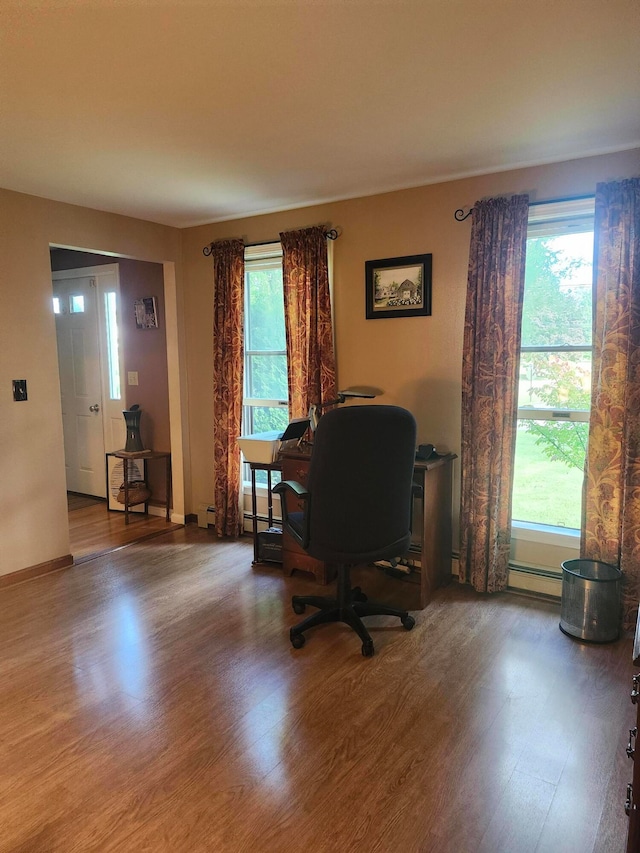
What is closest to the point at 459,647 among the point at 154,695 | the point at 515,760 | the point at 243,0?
the point at 515,760

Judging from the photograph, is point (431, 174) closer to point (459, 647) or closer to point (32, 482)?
point (459, 647)

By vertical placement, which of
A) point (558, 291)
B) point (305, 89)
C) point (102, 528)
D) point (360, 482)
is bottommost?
point (102, 528)

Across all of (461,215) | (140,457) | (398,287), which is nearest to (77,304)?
(140,457)

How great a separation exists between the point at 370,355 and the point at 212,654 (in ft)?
6.80

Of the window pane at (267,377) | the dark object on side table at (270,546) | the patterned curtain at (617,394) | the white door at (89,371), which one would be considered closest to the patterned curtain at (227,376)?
the window pane at (267,377)

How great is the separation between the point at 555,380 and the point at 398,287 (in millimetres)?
1115

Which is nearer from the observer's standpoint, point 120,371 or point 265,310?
point 265,310

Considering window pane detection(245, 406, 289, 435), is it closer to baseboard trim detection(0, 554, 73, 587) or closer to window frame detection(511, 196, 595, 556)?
baseboard trim detection(0, 554, 73, 587)

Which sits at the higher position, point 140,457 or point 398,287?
point 398,287

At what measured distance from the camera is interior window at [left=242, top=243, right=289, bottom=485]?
414 centimetres

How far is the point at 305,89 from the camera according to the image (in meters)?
2.14

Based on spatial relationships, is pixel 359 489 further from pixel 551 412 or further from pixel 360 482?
pixel 551 412

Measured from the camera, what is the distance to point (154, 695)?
2.34 meters

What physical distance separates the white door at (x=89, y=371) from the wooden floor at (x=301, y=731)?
236cm
